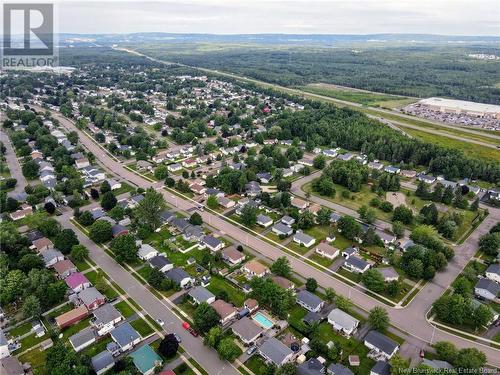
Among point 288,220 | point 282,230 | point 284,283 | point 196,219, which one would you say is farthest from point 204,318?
point 288,220

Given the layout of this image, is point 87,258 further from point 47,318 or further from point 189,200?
point 189,200

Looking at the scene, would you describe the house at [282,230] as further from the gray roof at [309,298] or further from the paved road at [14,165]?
the paved road at [14,165]

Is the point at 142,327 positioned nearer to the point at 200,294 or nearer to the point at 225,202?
the point at 200,294

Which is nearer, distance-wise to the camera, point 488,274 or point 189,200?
point 488,274

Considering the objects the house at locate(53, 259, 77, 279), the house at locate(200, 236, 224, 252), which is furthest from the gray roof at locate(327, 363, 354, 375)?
the house at locate(53, 259, 77, 279)

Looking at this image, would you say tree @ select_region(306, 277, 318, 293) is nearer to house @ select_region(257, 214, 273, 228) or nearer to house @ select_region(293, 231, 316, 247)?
house @ select_region(293, 231, 316, 247)

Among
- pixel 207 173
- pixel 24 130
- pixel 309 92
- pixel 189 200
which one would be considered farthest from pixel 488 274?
pixel 309 92
